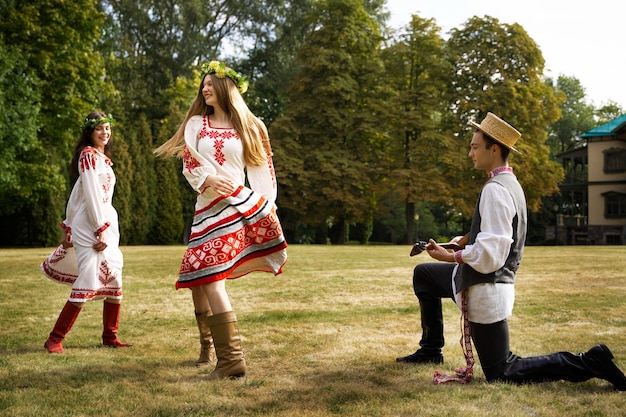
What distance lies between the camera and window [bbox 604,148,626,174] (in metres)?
42.0

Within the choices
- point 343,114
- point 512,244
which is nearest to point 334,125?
point 343,114

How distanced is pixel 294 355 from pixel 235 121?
1954mm

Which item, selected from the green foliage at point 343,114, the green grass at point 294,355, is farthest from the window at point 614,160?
the green grass at point 294,355

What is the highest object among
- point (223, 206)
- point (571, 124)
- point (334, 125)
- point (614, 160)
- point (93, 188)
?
point (571, 124)

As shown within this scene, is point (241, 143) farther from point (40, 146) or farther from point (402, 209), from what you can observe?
point (402, 209)

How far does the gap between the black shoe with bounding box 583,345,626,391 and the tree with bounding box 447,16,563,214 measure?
2992 centimetres

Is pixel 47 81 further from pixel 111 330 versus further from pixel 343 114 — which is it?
pixel 111 330

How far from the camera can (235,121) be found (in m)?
5.03

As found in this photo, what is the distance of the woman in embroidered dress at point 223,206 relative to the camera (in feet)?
15.4

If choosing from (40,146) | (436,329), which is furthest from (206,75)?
(40,146)

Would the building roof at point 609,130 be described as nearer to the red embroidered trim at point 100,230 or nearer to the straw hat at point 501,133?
the straw hat at point 501,133

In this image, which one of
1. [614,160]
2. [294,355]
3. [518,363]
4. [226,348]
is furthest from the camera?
[614,160]

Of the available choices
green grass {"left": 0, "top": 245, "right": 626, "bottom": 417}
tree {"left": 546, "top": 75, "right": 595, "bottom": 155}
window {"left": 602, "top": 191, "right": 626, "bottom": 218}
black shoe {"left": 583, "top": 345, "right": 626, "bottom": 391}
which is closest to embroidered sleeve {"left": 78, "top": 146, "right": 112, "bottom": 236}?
green grass {"left": 0, "top": 245, "right": 626, "bottom": 417}

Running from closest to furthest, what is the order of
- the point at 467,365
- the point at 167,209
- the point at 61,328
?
the point at 467,365, the point at 61,328, the point at 167,209
